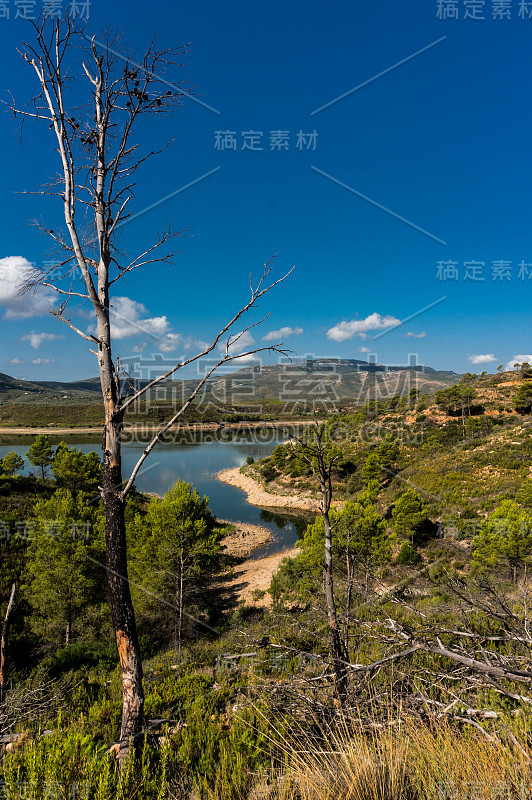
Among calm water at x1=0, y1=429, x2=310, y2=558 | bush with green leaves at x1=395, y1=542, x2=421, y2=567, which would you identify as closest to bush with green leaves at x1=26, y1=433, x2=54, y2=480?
calm water at x1=0, y1=429, x2=310, y2=558

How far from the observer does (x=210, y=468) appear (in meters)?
48.8

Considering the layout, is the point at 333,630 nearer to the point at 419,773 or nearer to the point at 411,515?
the point at 419,773

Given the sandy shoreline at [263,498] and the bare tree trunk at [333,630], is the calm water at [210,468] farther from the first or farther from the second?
the bare tree trunk at [333,630]

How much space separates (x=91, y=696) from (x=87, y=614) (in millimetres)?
6829

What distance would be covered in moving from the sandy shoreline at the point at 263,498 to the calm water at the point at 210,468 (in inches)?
31.1

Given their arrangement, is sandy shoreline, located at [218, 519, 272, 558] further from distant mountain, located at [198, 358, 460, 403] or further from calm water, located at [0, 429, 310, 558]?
distant mountain, located at [198, 358, 460, 403]

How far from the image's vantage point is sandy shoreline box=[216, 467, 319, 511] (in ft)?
102

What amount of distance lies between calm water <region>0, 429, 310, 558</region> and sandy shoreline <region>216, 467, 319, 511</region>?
0.79m

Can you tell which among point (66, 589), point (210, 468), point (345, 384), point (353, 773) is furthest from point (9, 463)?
point (345, 384)

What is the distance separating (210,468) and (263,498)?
54.7 feet

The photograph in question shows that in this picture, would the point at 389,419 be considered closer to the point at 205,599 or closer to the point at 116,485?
the point at 205,599

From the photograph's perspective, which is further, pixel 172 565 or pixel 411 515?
pixel 411 515

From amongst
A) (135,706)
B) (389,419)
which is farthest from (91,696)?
(389,419)

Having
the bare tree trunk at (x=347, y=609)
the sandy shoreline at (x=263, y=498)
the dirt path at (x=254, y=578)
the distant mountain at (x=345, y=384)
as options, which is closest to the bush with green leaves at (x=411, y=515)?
the dirt path at (x=254, y=578)
